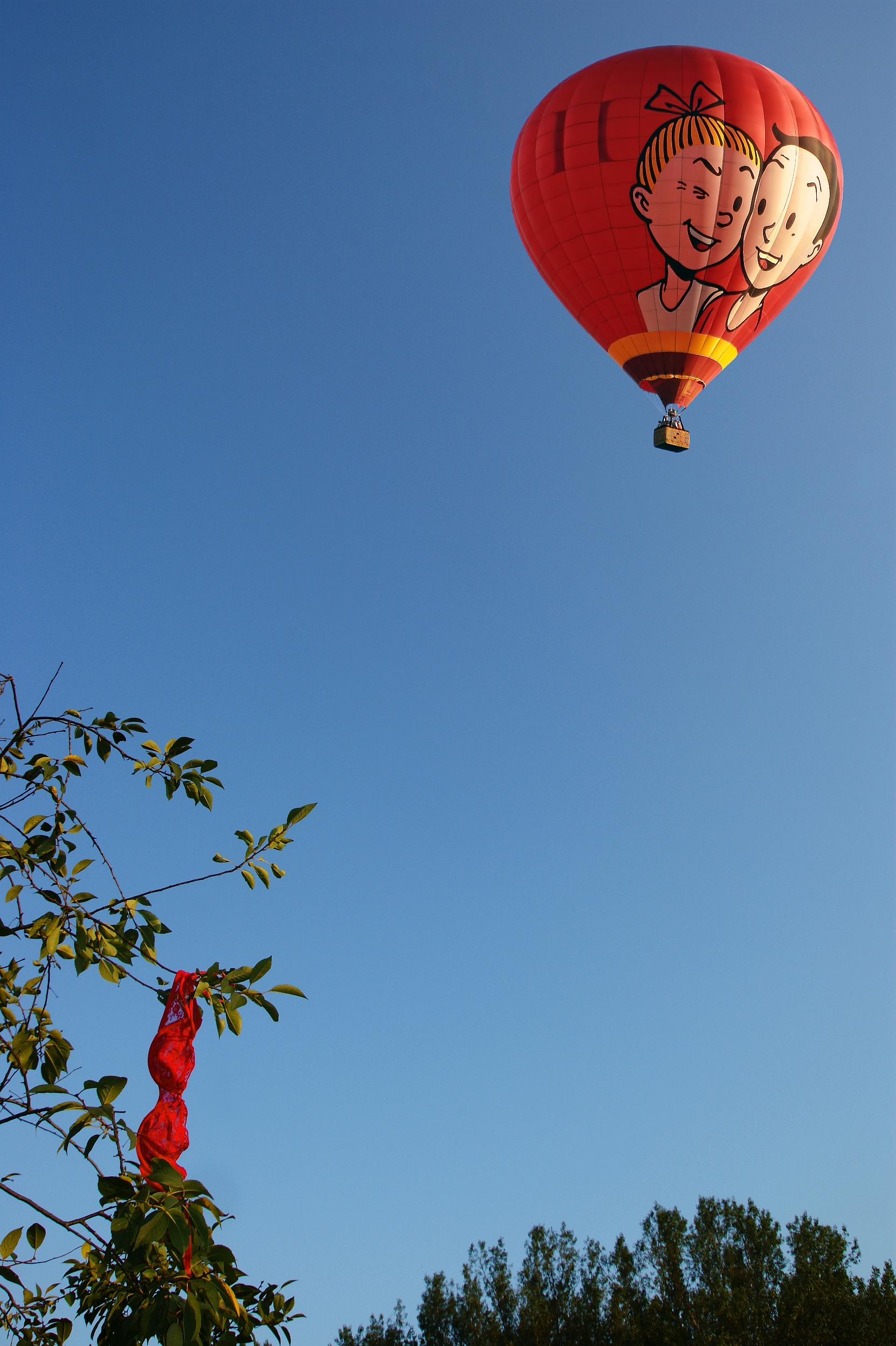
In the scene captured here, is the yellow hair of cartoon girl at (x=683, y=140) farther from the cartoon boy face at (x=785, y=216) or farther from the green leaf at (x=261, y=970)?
the green leaf at (x=261, y=970)

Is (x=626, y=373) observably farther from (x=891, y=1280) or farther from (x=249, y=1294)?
(x=891, y=1280)

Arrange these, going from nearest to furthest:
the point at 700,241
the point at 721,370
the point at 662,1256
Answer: the point at 700,241 → the point at 721,370 → the point at 662,1256

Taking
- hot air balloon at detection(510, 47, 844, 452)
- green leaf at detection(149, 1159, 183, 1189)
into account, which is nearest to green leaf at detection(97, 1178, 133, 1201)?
green leaf at detection(149, 1159, 183, 1189)

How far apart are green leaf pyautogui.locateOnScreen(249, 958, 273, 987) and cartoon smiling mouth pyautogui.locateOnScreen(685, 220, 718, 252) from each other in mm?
23765

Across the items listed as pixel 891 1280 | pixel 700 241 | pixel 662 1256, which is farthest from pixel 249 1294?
pixel 662 1256

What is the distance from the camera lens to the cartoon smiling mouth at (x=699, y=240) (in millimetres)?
25328

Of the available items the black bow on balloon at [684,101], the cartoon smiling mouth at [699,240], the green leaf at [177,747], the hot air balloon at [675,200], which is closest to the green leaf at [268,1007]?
the green leaf at [177,747]

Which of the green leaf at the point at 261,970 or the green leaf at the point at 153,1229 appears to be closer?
the green leaf at the point at 153,1229

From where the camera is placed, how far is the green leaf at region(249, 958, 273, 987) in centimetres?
421

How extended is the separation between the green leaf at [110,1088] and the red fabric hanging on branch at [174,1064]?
1.80 feet

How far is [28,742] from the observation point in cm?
470

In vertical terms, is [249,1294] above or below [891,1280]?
below

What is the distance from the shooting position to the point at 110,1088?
379cm

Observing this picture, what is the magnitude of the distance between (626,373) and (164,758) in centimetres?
2383
